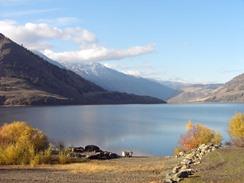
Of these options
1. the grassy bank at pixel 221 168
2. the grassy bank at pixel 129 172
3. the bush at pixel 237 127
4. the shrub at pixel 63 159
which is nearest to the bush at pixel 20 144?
the shrub at pixel 63 159

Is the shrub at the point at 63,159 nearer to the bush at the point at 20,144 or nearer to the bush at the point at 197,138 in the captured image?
the bush at the point at 20,144

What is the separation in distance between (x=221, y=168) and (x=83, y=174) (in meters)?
8.61

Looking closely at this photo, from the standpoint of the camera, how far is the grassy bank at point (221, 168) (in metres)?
23.8

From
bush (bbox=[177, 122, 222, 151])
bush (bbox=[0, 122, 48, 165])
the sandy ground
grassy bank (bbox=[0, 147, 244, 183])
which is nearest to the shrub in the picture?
bush (bbox=[0, 122, 48, 165])

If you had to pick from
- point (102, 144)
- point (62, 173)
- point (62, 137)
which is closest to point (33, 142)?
point (62, 173)

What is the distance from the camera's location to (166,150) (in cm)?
6606

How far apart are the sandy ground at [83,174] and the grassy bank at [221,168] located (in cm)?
248

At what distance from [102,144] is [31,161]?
36.7 meters

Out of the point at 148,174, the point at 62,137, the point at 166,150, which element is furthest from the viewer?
the point at 62,137

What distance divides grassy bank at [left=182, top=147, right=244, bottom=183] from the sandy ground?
Answer: 248cm

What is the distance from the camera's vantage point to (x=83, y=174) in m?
32.3

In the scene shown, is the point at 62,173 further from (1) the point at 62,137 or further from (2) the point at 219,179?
(1) the point at 62,137

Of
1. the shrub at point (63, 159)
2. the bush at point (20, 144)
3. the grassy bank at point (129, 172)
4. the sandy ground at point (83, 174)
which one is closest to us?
the grassy bank at point (129, 172)

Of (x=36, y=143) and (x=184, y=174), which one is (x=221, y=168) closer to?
(x=184, y=174)
